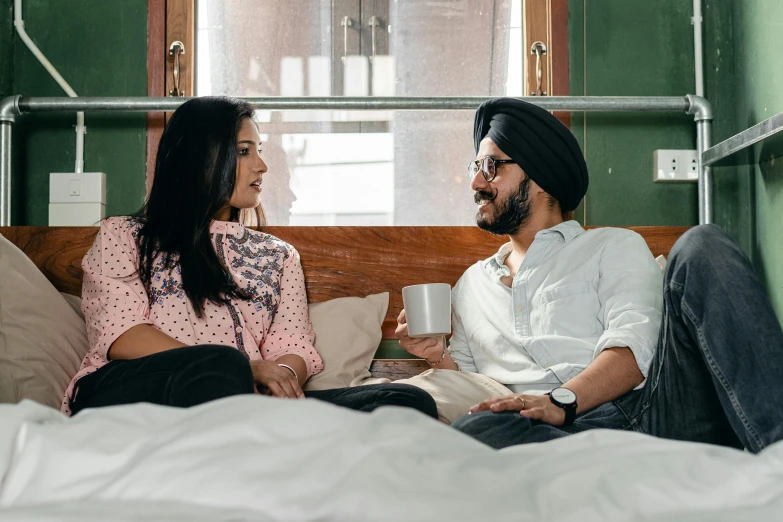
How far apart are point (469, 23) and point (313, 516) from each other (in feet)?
6.96

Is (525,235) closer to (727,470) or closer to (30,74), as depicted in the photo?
(727,470)

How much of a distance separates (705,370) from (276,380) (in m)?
0.73

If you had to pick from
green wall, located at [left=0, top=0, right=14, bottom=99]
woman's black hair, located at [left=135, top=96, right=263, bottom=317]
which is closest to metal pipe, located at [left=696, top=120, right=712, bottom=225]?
woman's black hair, located at [left=135, top=96, right=263, bottom=317]

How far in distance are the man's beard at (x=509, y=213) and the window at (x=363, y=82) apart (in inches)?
24.8

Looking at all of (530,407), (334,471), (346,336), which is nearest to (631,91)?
(346,336)

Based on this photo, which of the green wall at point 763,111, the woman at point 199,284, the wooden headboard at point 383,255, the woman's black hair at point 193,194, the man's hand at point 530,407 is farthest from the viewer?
the wooden headboard at point 383,255

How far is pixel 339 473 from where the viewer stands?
0.60 m

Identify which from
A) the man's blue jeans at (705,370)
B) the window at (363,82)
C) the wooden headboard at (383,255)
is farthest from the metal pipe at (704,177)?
the man's blue jeans at (705,370)

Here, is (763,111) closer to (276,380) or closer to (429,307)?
(429,307)

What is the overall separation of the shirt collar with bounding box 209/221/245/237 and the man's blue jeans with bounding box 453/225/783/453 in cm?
73

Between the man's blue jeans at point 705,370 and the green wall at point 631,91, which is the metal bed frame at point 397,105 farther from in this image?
the man's blue jeans at point 705,370

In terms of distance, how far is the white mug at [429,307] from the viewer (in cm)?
139

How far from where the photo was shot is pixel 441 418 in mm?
→ 1524

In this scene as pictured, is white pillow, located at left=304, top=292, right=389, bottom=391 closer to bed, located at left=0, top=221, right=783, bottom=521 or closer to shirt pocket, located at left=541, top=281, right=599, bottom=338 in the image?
shirt pocket, located at left=541, top=281, right=599, bottom=338
